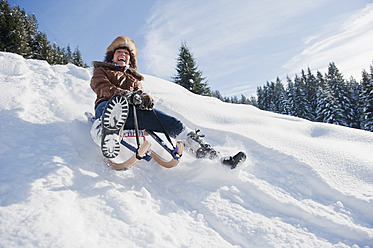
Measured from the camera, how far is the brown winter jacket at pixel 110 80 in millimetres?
2307

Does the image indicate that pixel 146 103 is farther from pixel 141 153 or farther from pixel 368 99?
pixel 368 99

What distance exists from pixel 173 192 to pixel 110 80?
1.64 metres

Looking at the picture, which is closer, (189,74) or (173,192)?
(173,192)

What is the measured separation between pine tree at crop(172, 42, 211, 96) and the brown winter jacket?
1346 cm

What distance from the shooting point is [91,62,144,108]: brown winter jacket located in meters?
2.31

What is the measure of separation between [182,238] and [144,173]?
3.13 feet

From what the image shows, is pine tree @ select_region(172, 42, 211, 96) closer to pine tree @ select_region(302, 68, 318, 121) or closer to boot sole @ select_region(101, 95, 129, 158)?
boot sole @ select_region(101, 95, 129, 158)

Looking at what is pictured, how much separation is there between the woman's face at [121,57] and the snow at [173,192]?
3.28 ft

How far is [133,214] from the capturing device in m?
1.38

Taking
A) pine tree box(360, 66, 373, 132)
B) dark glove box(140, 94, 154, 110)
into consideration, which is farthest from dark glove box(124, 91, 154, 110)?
pine tree box(360, 66, 373, 132)

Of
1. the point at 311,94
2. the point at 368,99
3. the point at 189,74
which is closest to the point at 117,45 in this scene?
the point at 189,74

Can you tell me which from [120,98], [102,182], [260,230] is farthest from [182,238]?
[120,98]

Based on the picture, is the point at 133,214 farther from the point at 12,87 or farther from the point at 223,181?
the point at 12,87

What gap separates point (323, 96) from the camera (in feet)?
77.7
